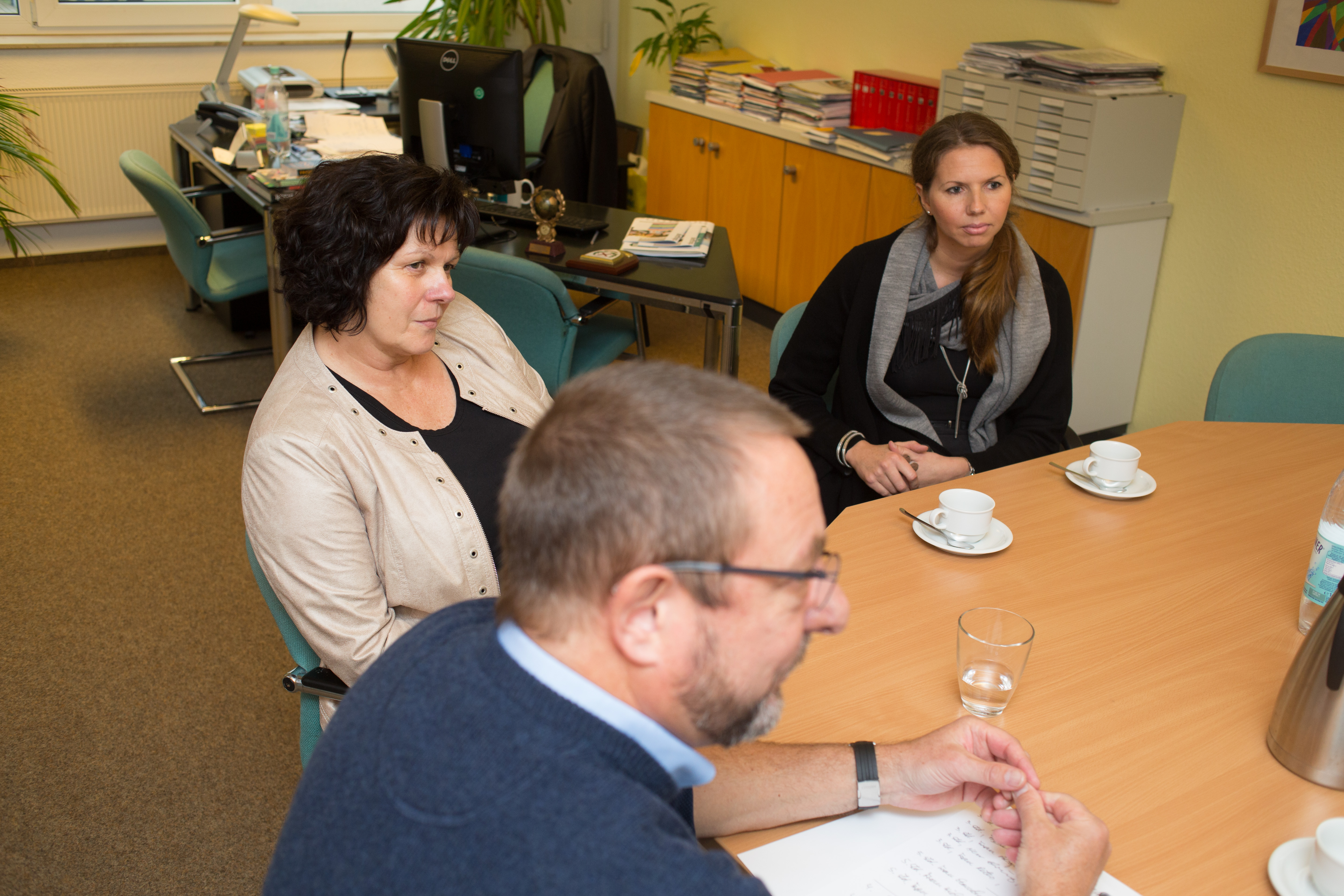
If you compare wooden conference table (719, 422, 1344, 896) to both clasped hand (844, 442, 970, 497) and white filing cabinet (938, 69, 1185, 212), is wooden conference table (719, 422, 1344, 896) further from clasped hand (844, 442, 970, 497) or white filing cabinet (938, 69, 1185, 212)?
white filing cabinet (938, 69, 1185, 212)

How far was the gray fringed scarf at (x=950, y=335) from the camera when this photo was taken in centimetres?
211

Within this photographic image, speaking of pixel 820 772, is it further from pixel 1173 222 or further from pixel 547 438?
pixel 1173 222

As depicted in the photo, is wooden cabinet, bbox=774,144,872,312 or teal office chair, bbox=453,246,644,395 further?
wooden cabinet, bbox=774,144,872,312

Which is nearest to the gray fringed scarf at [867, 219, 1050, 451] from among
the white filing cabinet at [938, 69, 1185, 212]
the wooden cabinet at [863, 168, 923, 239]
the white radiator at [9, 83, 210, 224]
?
the white filing cabinet at [938, 69, 1185, 212]

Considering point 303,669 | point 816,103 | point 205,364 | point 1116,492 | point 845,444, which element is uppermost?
point 816,103

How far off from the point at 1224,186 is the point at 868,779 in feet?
8.97

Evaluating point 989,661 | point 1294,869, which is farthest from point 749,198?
point 1294,869

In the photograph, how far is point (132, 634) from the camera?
2568 mm

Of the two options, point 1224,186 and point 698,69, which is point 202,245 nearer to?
point 698,69

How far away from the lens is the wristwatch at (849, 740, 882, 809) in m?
1.04

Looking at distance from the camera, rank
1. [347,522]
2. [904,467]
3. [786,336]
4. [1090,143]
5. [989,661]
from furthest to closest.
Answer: [1090,143] → [786,336] → [904,467] → [347,522] → [989,661]

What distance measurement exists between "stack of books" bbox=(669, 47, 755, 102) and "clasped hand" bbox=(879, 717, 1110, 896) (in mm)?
4073

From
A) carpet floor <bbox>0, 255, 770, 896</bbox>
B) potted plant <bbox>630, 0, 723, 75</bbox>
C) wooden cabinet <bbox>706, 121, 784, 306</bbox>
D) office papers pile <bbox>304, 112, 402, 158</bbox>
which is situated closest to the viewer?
carpet floor <bbox>0, 255, 770, 896</bbox>

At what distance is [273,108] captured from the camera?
390 centimetres
